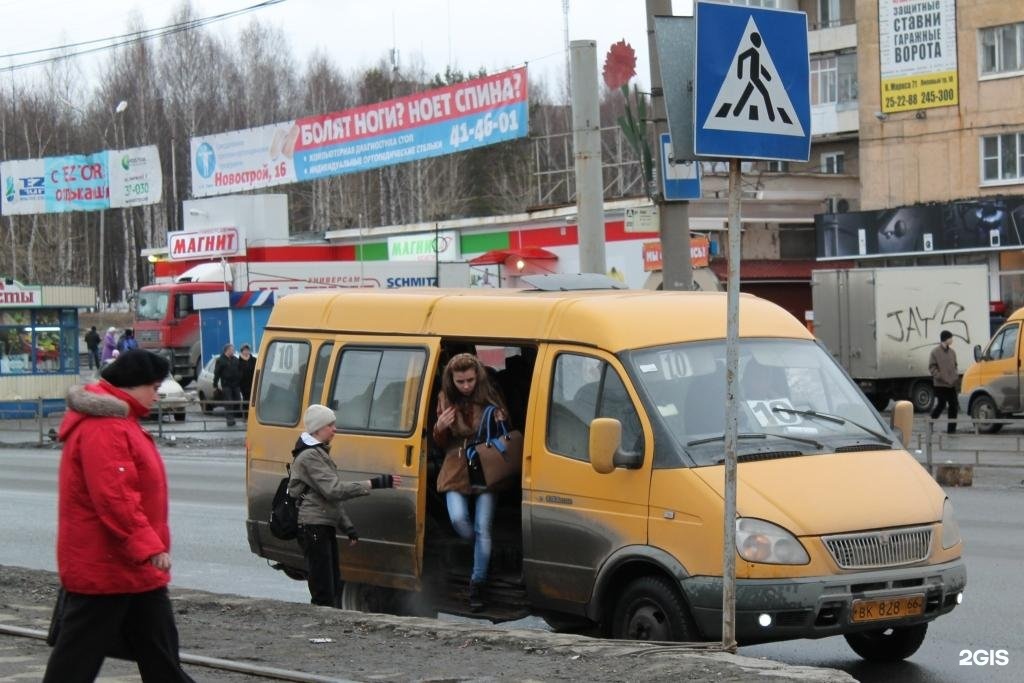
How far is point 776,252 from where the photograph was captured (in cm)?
4744

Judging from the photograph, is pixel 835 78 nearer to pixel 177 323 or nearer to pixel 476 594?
pixel 177 323

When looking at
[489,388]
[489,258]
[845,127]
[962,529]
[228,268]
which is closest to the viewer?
[489,388]

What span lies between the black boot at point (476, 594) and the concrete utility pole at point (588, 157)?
8.06 metres

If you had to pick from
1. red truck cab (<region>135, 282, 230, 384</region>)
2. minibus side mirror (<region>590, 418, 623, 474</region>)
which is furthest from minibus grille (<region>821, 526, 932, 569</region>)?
red truck cab (<region>135, 282, 230, 384</region>)

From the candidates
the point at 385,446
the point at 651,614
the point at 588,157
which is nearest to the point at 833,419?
the point at 651,614

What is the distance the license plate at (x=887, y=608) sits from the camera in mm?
7645

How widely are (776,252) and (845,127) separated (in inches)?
460

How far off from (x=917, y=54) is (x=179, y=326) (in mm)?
22434

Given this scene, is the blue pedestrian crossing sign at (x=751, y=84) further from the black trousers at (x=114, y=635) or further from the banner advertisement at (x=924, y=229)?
the banner advertisement at (x=924, y=229)

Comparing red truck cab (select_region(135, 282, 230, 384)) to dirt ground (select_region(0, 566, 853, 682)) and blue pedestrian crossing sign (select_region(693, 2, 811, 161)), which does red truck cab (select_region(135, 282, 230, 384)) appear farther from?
blue pedestrian crossing sign (select_region(693, 2, 811, 161))

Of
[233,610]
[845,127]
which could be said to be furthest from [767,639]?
[845,127]

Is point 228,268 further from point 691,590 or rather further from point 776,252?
point 691,590

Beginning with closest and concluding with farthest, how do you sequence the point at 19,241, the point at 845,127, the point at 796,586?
1. the point at 796,586
2. the point at 845,127
3. the point at 19,241

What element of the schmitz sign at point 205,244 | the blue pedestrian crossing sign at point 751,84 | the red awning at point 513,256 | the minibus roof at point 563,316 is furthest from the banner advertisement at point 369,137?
the blue pedestrian crossing sign at point 751,84
